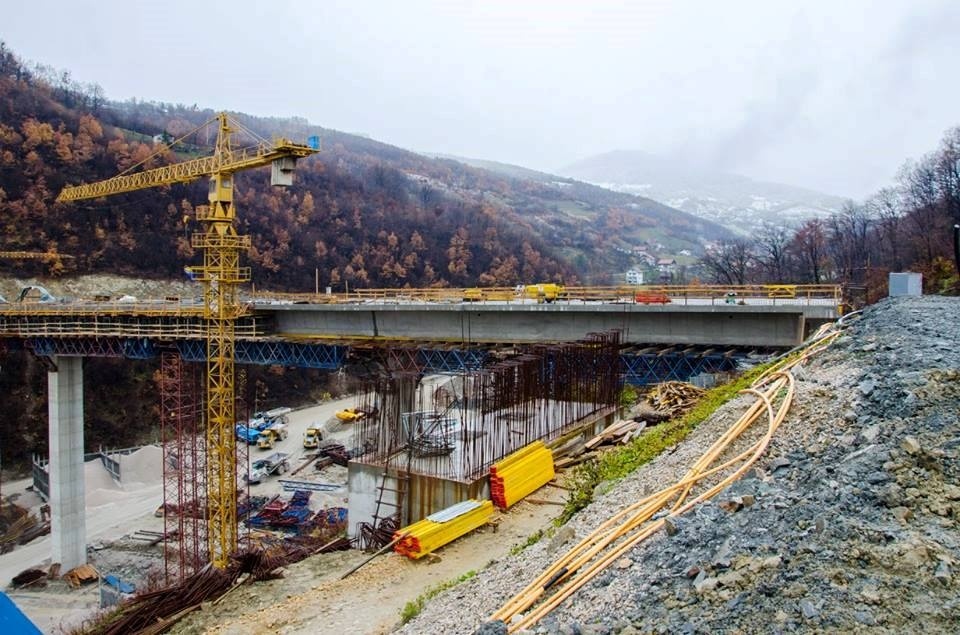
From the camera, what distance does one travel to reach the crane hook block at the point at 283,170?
92.0 feet

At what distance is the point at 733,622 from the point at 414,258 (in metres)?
90.5

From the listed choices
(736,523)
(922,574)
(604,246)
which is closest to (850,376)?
(736,523)

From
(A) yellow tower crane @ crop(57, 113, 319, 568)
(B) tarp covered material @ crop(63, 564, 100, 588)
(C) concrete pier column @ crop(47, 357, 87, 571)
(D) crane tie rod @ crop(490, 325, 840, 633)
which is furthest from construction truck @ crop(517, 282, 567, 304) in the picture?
(C) concrete pier column @ crop(47, 357, 87, 571)

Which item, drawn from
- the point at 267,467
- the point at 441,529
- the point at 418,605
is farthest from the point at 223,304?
the point at 418,605

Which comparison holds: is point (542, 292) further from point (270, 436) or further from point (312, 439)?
point (270, 436)

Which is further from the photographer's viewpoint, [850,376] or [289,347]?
[289,347]

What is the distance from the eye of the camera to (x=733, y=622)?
4660 millimetres

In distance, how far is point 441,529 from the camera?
13281mm

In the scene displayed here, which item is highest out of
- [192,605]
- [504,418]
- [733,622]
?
[733,622]

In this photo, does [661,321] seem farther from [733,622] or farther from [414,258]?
[414,258]

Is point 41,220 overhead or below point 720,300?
overhead

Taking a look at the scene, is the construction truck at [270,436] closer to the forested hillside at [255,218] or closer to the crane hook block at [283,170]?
the forested hillside at [255,218]

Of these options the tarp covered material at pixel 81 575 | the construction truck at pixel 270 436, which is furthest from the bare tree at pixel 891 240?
the tarp covered material at pixel 81 575

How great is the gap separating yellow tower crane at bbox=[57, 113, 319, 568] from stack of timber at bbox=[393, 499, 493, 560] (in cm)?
1405
